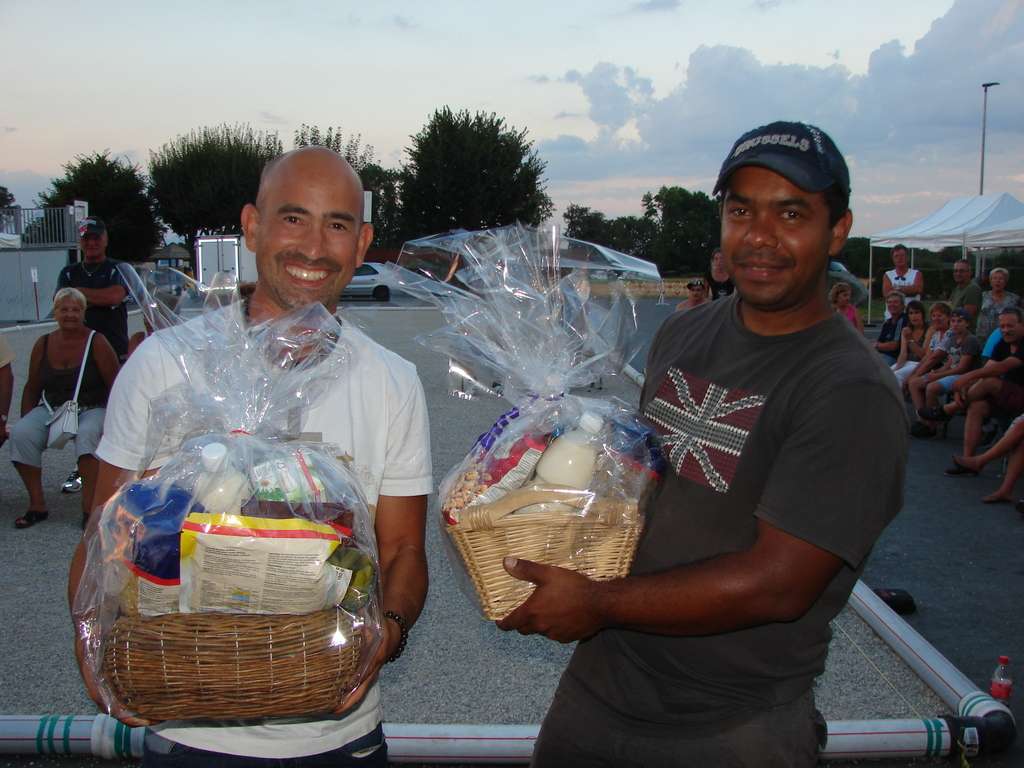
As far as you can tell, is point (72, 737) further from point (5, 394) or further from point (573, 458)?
point (5, 394)

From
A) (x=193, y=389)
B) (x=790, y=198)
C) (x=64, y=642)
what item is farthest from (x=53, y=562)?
(x=790, y=198)

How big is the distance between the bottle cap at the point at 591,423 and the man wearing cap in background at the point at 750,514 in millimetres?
230

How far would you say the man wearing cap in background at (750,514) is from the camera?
74.7 inches

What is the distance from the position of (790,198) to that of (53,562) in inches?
220

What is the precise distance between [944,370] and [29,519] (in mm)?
9777

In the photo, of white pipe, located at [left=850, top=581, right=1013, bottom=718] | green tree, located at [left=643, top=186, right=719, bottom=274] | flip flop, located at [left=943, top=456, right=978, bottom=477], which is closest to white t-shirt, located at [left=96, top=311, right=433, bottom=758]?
white pipe, located at [left=850, top=581, right=1013, bottom=718]

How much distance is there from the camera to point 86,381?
277 inches

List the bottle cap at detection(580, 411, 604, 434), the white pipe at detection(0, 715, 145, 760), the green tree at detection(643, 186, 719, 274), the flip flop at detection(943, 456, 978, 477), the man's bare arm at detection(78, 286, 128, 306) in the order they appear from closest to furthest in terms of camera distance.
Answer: the bottle cap at detection(580, 411, 604, 434)
the white pipe at detection(0, 715, 145, 760)
the man's bare arm at detection(78, 286, 128, 306)
the flip flop at detection(943, 456, 978, 477)
the green tree at detection(643, 186, 719, 274)

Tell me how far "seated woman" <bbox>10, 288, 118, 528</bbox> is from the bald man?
16.7ft

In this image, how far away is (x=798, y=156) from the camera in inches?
81.7

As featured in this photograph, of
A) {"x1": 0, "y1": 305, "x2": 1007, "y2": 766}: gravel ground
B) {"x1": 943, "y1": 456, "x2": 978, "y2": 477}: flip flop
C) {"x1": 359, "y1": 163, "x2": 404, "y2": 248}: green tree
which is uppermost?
{"x1": 359, "y1": 163, "x2": 404, "y2": 248}: green tree

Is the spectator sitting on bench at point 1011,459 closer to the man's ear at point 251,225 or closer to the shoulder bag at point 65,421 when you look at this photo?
the man's ear at point 251,225

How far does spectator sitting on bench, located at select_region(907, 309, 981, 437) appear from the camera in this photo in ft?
34.3

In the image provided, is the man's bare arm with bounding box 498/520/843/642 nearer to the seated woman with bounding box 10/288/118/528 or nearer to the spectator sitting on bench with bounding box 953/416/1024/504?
the seated woman with bounding box 10/288/118/528
